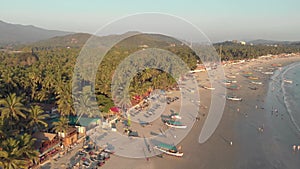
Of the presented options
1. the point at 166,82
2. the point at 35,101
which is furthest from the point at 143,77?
the point at 35,101

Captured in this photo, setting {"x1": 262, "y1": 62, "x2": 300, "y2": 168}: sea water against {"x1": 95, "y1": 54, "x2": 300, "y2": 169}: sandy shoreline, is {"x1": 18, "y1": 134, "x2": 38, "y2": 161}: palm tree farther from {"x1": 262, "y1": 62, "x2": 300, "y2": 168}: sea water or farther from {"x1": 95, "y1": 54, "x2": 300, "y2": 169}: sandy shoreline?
{"x1": 262, "y1": 62, "x2": 300, "y2": 168}: sea water

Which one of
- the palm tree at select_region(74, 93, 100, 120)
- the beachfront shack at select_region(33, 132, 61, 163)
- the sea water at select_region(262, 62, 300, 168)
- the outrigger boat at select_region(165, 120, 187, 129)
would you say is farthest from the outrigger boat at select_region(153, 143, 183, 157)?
the beachfront shack at select_region(33, 132, 61, 163)

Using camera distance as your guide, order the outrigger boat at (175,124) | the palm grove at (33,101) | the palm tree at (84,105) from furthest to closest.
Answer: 1. the outrigger boat at (175,124)
2. the palm tree at (84,105)
3. the palm grove at (33,101)

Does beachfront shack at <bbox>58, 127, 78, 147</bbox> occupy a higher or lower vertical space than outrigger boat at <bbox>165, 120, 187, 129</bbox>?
higher

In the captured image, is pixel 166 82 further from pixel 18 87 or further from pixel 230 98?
pixel 18 87

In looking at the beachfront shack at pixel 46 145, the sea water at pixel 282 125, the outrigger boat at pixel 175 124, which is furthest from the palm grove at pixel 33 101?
the sea water at pixel 282 125

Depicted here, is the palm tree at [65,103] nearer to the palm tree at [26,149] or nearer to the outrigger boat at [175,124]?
the palm tree at [26,149]
